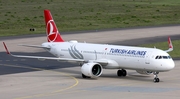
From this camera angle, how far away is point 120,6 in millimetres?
152625

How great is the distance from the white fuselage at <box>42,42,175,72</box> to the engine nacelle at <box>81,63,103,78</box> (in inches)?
51.0

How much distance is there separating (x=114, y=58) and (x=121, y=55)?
2.99 feet

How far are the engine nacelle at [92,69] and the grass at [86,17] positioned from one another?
155 ft

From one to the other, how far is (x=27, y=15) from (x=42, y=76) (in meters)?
75.2

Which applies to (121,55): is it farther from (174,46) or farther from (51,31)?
(174,46)

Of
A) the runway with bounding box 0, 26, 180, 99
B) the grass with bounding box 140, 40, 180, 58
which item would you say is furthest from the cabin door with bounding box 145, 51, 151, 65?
the grass with bounding box 140, 40, 180, 58

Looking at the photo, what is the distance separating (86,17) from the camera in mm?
121500

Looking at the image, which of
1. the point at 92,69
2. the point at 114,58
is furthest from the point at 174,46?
the point at 92,69

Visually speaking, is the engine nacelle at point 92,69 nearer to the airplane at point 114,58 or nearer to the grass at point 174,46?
the airplane at point 114,58

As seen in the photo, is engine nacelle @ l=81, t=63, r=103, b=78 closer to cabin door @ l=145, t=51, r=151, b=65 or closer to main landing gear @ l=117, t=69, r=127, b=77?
main landing gear @ l=117, t=69, r=127, b=77

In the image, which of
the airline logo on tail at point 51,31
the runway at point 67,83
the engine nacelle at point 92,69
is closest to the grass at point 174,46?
the runway at point 67,83

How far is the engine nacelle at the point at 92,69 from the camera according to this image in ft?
163

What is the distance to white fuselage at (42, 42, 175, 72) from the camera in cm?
4794

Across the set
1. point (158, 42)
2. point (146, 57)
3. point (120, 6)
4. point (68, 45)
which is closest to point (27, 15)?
point (120, 6)
